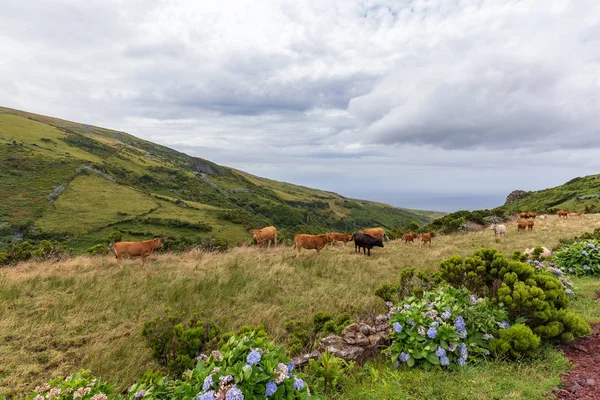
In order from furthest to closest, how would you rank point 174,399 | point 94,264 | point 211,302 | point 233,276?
point 94,264 < point 233,276 < point 211,302 < point 174,399

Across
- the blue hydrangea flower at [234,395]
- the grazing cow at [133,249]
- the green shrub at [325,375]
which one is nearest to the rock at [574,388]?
the green shrub at [325,375]

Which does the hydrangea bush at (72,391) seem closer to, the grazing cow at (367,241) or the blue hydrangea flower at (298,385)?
the blue hydrangea flower at (298,385)

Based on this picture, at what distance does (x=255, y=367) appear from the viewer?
8.54 ft

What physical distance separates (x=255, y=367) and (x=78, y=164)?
128917 mm

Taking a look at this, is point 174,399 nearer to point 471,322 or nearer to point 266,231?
point 471,322

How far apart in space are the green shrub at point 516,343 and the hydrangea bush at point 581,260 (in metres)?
7.95

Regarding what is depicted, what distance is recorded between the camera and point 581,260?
10000 mm

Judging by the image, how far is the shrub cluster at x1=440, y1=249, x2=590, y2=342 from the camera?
15.2ft

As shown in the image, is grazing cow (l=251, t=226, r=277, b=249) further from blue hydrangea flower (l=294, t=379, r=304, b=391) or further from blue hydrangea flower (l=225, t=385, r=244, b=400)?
blue hydrangea flower (l=225, t=385, r=244, b=400)

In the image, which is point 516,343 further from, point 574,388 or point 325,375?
point 325,375

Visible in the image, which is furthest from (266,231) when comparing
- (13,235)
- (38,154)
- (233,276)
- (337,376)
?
(38,154)

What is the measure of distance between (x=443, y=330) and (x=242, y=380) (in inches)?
132

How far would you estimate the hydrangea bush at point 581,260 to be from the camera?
9.51m

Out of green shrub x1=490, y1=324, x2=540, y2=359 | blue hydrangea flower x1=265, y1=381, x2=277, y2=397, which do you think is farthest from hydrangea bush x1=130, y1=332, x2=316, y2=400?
green shrub x1=490, y1=324, x2=540, y2=359
